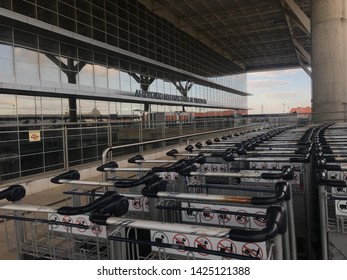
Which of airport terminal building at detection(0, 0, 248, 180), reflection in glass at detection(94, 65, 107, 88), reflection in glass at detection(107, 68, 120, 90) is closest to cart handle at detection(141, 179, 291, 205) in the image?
airport terminal building at detection(0, 0, 248, 180)

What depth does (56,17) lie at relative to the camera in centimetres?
1752

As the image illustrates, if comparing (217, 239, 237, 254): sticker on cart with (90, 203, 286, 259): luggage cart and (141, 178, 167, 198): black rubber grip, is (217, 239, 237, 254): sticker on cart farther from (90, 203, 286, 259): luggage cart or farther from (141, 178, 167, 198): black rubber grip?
(141, 178, 167, 198): black rubber grip

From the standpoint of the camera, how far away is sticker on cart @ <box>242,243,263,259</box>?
5.92ft

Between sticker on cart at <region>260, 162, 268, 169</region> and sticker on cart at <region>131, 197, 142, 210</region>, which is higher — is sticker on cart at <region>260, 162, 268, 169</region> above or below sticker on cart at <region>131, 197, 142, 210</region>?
above

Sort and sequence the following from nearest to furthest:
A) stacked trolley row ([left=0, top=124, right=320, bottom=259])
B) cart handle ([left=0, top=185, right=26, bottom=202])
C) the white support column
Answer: stacked trolley row ([left=0, top=124, right=320, bottom=259]) < cart handle ([left=0, top=185, right=26, bottom=202]) < the white support column

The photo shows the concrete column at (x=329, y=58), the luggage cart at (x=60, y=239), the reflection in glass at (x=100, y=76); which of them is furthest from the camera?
the reflection in glass at (x=100, y=76)

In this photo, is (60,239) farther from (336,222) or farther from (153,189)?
(336,222)

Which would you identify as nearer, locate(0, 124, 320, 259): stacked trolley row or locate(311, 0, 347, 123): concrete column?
locate(0, 124, 320, 259): stacked trolley row

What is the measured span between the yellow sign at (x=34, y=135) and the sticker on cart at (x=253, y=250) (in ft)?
23.0

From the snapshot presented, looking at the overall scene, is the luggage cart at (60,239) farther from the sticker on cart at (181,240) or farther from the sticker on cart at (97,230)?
the sticker on cart at (181,240)

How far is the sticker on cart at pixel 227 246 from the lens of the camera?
75.5 inches

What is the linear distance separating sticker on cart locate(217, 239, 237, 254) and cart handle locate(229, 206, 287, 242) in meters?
0.41

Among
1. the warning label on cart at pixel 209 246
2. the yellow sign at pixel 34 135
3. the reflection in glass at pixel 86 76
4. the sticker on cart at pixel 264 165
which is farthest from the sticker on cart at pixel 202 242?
the reflection in glass at pixel 86 76
